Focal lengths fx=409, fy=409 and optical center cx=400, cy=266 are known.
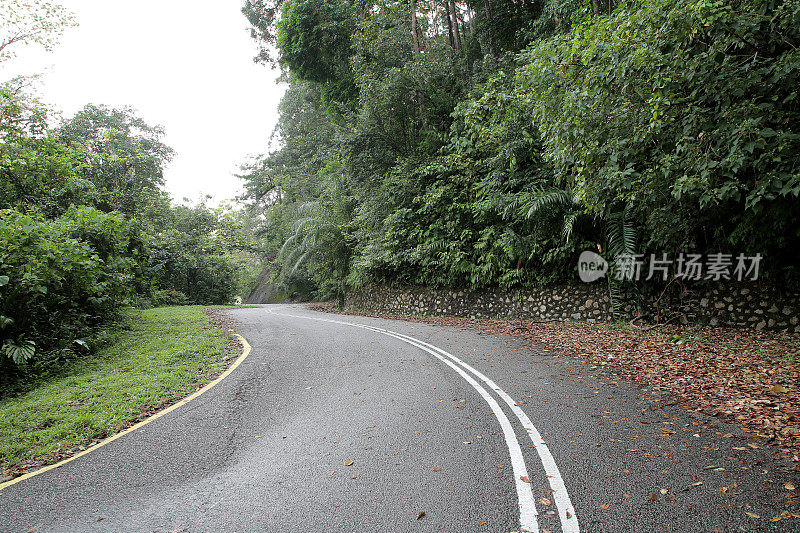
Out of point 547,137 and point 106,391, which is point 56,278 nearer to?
point 106,391

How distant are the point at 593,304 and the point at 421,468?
8.93m

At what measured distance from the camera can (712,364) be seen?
21.3 ft

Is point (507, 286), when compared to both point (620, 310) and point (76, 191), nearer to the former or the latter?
point (620, 310)

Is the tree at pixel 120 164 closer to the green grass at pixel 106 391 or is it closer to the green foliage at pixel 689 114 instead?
the green grass at pixel 106 391

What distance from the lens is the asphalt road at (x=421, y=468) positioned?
2.81m

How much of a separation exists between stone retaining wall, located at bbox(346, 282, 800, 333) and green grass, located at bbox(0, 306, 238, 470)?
7.66 m

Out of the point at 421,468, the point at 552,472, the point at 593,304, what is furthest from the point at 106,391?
the point at 593,304

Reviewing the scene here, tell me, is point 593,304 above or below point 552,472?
above

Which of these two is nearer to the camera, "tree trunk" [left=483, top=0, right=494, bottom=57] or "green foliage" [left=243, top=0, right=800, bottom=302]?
"green foliage" [left=243, top=0, right=800, bottom=302]

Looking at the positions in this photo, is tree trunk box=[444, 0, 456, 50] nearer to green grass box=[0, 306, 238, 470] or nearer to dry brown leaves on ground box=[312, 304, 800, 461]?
dry brown leaves on ground box=[312, 304, 800, 461]

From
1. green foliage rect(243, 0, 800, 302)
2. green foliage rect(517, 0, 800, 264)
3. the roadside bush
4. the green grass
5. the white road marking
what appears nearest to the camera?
the white road marking

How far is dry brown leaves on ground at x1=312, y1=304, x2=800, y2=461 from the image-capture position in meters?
4.44

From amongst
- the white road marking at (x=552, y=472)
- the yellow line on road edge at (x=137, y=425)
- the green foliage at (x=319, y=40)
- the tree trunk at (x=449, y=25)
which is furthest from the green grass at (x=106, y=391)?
the tree trunk at (x=449, y=25)

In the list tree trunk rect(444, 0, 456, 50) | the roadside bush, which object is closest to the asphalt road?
the roadside bush
